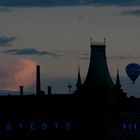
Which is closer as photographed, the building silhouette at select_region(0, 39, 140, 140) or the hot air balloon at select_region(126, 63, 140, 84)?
the building silhouette at select_region(0, 39, 140, 140)

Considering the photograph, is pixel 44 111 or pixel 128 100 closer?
pixel 44 111

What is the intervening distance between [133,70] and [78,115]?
359 inches

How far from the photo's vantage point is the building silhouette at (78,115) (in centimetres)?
12638

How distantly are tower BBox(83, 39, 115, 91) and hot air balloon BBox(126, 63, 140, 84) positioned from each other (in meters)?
3.14

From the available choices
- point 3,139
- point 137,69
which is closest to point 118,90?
point 137,69

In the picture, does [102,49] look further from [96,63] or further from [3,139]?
[3,139]

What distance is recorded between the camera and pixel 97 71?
13488 cm

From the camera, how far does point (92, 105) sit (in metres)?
130

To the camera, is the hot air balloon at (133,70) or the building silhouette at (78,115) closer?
the building silhouette at (78,115)

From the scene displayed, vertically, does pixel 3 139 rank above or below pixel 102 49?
below

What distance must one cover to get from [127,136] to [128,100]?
11816 millimetres

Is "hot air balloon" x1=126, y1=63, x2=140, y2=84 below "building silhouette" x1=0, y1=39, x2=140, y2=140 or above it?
above

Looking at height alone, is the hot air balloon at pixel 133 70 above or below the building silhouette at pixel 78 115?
above

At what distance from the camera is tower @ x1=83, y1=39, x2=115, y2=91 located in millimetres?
133250
